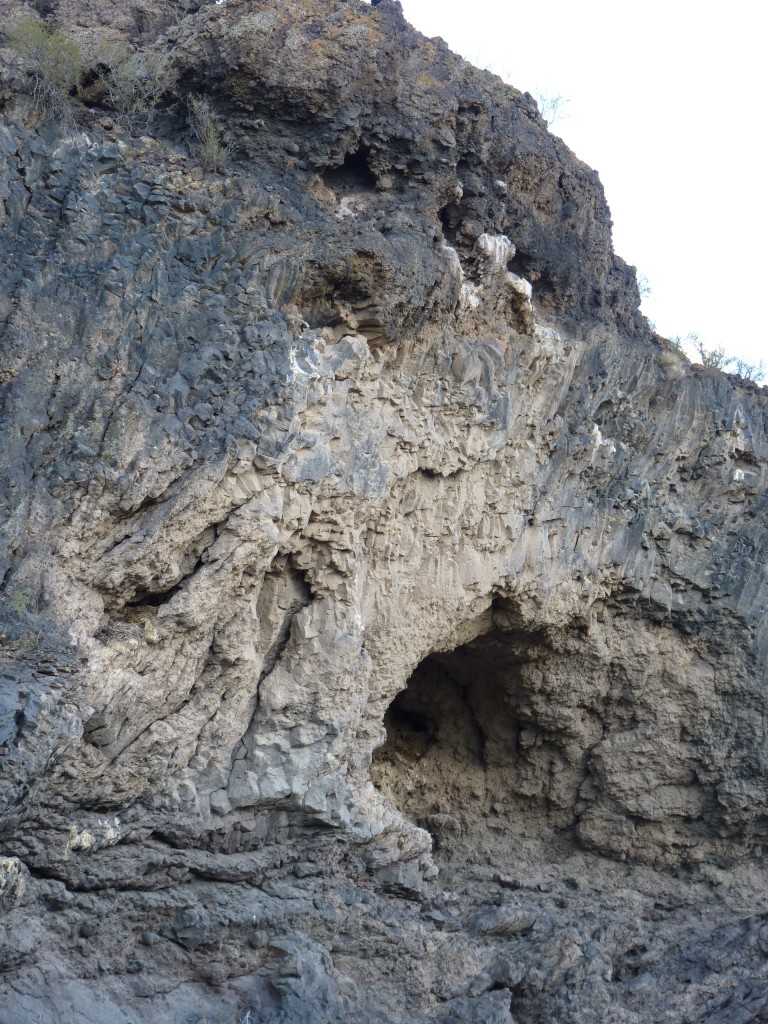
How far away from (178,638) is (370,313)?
297cm

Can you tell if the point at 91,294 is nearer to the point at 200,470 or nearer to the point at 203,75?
the point at 200,470

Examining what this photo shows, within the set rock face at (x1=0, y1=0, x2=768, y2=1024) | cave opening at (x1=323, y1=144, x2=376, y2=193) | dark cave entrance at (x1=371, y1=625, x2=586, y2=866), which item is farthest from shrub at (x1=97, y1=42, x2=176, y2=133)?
dark cave entrance at (x1=371, y1=625, x2=586, y2=866)

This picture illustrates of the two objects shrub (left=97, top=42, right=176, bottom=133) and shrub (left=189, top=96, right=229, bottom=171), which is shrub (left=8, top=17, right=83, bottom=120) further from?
shrub (left=189, top=96, right=229, bottom=171)

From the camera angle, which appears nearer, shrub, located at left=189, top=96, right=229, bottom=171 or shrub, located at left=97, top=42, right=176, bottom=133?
shrub, located at left=189, top=96, right=229, bottom=171

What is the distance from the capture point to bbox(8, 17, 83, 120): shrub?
8305mm

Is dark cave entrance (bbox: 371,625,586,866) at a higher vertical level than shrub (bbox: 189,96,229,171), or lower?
lower

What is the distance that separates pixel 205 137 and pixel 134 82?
818 millimetres

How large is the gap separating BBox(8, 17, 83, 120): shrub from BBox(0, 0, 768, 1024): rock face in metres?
0.17

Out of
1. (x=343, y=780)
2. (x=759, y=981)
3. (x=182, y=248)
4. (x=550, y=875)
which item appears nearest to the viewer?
(x=182, y=248)

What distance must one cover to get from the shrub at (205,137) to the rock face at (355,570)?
0.17 metres

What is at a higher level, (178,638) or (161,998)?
(178,638)

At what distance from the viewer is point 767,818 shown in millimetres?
11789

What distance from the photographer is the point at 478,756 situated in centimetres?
1202

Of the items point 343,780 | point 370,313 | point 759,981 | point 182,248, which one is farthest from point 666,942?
point 182,248
